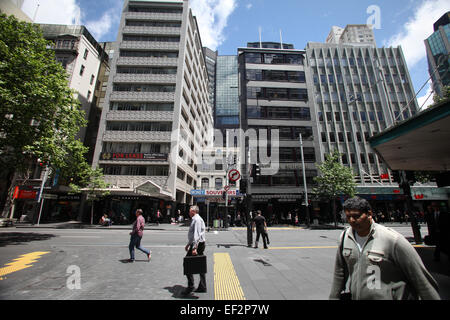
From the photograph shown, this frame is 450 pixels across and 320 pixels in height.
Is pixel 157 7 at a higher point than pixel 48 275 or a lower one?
higher

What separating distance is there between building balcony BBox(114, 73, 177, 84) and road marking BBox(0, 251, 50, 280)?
1053 inches

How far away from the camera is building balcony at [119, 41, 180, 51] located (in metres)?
30.2

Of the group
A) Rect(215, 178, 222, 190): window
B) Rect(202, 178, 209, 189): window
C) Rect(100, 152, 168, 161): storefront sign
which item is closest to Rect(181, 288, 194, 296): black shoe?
Rect(100, 152, 168, 161): storefront sign

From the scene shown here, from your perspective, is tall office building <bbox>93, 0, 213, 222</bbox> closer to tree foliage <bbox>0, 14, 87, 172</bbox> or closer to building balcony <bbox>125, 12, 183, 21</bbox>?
building balcony <bbox>125, 12, 183, 21</bbox>

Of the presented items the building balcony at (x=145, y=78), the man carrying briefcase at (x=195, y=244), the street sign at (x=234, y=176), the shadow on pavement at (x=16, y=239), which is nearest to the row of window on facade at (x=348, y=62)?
the building balcony at (x=145, y=78)

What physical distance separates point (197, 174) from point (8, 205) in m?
27.5

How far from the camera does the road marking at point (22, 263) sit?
5.32m

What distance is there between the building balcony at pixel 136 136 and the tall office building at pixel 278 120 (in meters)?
12.5

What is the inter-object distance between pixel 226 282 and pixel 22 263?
6704 mm
